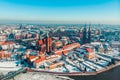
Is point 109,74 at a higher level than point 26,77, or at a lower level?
lower

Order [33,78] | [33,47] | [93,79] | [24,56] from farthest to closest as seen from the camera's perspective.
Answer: [33,47], [24,56], [93,79], [33,78]

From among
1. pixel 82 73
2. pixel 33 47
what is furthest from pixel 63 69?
pixel 33 47

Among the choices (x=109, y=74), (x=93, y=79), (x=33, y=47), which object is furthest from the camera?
(x=33, y=47)

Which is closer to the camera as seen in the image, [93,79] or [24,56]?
[93,79]

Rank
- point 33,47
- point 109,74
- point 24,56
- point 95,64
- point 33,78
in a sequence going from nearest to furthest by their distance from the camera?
1. point 33,78
2. point 109,74
3. point 95,64
4. point 24,56
5. point 33,47

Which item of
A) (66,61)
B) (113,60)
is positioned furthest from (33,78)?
(113,60)

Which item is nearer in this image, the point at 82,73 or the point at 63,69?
the point at 82,73

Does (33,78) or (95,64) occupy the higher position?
(33,78)

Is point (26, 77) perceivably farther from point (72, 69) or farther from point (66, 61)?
point (66, 61)

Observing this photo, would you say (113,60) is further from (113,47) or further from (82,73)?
(113,47)
